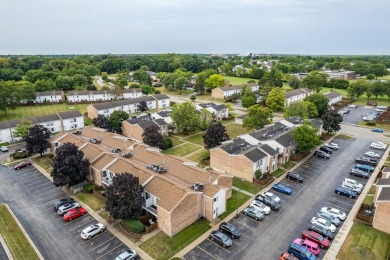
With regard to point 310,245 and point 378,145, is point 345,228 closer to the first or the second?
point 310,245

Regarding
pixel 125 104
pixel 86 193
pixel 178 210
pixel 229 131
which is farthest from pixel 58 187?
pixel 125 104

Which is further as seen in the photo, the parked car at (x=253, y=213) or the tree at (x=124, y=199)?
the parked car at (x=253, y=213)

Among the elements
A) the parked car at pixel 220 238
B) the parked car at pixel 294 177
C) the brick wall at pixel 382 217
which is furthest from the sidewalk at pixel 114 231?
the brick wall at pixel 382 217

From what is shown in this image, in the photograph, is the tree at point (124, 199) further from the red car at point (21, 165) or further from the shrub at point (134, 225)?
the red car at point (21, 165)

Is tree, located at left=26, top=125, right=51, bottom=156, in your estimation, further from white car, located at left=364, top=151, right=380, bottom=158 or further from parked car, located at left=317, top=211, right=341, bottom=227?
white car, located at left=364, top=151, right=380, bottom=158

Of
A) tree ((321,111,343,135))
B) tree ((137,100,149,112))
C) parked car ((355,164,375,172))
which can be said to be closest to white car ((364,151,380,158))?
parked car ((355,164,375,172))

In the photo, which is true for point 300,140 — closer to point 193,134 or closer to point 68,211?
point 193,134

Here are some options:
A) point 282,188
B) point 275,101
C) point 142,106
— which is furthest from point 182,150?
point 275,101
